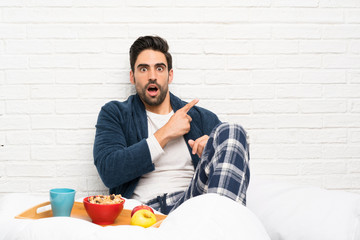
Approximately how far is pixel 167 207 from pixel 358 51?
4.56ft

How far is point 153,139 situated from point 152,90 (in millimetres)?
311

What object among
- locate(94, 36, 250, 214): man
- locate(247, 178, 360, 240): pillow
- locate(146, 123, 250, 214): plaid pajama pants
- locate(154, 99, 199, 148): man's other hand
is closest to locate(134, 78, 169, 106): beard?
locate(94, 36, 250, 214): man

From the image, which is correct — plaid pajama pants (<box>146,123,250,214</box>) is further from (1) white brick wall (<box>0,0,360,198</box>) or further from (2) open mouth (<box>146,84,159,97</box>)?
(1) white brick wall (<box>0,0,360,198</box>)

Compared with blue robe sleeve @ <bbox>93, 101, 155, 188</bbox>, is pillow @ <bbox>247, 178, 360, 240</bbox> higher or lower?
lower

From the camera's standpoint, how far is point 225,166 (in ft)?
3.85

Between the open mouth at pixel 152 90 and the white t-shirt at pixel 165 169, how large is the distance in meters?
0.13

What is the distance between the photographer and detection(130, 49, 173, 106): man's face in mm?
→ 1756

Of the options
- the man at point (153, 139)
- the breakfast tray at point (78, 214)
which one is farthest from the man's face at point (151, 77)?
the breakfast tray at point (78, 214)

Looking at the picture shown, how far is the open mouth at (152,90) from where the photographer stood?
1.76 metres

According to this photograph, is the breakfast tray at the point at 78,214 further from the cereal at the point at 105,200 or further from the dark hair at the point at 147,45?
the dark hair at the point at 147,45

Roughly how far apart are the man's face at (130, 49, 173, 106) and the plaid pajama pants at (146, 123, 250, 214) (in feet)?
1.78

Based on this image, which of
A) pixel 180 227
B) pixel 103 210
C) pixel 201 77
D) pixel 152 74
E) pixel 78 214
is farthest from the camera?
pixel 201 77

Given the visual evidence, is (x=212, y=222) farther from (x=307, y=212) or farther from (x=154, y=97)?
(x=154, y=97)

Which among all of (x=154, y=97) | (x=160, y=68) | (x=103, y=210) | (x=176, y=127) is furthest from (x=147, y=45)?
(x=103, y=210)
